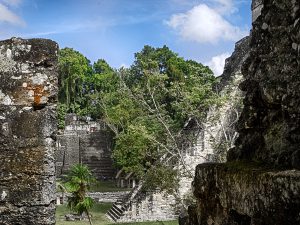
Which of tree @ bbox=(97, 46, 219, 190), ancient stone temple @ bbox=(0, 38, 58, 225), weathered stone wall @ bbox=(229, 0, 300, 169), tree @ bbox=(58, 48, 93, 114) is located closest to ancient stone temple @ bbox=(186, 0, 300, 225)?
weathered stone wall @ bbox=(229, 0, 300, 169)

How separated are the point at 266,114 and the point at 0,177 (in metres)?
1.83

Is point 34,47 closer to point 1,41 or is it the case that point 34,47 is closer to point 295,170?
point 1,41

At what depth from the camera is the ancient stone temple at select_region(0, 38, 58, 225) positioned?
317cm

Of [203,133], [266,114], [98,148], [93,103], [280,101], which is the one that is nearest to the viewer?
[280,101]

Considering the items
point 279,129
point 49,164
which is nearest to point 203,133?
point 49,164

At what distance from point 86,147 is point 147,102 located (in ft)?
62.0

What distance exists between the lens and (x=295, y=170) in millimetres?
1560

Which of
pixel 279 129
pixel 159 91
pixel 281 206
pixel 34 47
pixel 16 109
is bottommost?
pixel 281 206

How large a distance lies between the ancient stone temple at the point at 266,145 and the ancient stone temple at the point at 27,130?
1247mm

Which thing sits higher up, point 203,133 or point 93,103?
point 93,103

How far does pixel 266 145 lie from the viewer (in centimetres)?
200

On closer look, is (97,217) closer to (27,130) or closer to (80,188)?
(80,188)

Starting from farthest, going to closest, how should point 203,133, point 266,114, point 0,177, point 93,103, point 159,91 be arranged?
point 93,103, point 203,133, point 159,91, point 0,177, point 266,114

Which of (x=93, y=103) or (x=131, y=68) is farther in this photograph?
(x=93, y=103)
